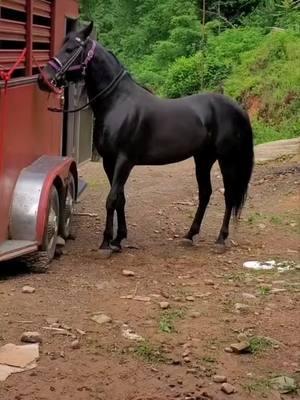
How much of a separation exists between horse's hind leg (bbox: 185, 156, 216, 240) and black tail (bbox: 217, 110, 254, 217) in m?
0.21

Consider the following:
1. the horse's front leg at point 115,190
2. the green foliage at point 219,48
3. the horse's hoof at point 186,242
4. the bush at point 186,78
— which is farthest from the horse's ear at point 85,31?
the bush at point 186,78

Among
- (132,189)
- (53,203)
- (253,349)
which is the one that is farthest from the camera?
(132,189)

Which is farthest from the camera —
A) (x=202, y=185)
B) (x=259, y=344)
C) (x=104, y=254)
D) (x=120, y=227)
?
(x=202, y=185)

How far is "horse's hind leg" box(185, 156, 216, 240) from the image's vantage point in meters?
7.70

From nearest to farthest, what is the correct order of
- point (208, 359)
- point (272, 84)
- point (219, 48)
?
point (208, 359) < point (272, 84) < point (219, 48)

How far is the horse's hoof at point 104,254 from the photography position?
6.84 m

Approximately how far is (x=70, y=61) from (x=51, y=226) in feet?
4.89

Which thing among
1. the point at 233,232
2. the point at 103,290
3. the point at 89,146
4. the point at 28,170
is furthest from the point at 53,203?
the point at 89,146

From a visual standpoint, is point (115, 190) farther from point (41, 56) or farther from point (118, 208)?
point (41, 56)

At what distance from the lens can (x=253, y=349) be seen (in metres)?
4.53

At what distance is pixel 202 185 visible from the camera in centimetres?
784

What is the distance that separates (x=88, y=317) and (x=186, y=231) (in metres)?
3.40

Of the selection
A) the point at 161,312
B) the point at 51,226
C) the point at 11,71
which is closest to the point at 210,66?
the point at 51,226

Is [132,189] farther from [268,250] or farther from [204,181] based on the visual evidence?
[268,250]
